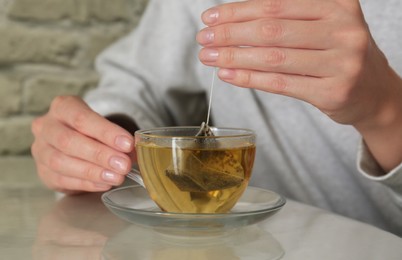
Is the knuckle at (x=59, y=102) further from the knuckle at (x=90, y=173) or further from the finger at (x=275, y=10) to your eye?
the finger at (x=275, y=10)

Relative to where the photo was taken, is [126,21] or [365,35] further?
[126,21]

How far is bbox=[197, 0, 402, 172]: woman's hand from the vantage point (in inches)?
23.0

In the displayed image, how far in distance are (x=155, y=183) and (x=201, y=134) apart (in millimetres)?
66

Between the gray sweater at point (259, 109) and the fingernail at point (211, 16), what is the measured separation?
0.38 m

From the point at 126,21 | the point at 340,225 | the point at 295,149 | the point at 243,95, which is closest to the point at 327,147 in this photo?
the point at 295,149

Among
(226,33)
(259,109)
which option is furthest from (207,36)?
(259,109)

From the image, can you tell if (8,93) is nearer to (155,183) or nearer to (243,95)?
(243,95)

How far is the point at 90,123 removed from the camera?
73 cm

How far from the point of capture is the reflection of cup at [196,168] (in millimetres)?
563

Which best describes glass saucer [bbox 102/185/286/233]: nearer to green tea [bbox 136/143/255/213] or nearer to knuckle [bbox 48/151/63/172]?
green tea [bbox 136/143/255/213]

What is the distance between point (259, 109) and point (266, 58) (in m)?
0.49

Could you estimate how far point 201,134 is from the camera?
61 centimetres

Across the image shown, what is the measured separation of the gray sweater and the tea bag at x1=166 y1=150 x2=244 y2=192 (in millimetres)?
337

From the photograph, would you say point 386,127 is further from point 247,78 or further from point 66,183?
point 66,183
